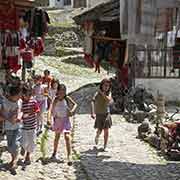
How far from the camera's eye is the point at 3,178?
8.33 m

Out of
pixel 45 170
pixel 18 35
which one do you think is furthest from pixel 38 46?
pixel 45 170

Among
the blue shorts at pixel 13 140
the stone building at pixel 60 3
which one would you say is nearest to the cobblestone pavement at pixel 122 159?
the blue shorts at pixel 13 140

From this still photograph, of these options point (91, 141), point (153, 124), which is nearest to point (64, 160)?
point (91, 141)

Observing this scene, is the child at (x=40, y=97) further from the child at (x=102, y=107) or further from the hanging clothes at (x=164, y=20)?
the hanging clothes at (x=164, y=20)

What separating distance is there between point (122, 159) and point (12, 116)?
105 inches

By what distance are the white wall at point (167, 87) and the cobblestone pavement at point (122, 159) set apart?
17.7 ft

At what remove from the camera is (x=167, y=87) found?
18844 mm

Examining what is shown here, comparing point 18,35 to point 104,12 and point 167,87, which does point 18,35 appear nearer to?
point 104,12

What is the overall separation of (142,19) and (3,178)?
11.3ft

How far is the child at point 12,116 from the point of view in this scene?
8617 mm

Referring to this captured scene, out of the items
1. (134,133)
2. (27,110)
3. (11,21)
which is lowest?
(134,133)

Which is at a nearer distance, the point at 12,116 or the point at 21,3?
the point at 12,116

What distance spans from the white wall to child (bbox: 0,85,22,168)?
1043 cm

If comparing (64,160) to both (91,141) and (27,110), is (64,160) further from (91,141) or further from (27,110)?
(91,141)
